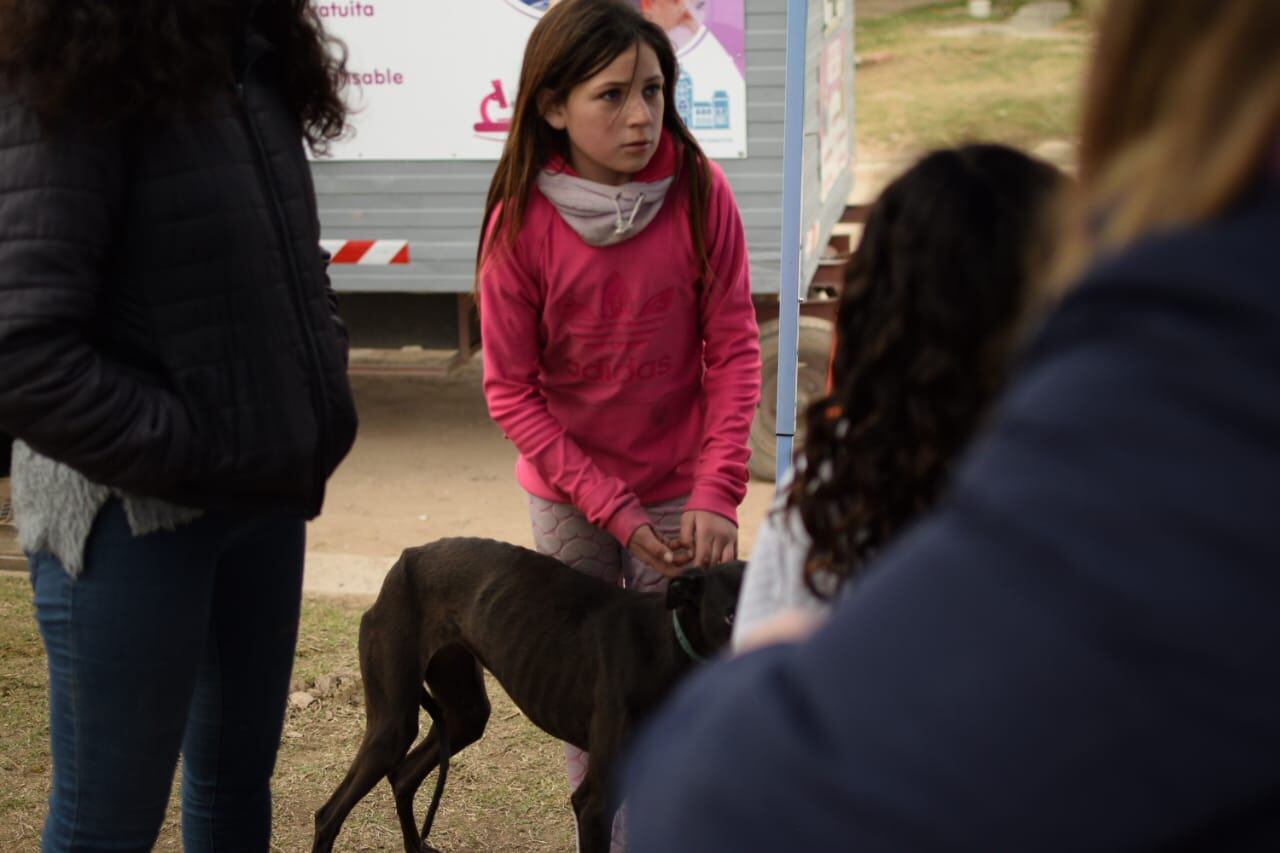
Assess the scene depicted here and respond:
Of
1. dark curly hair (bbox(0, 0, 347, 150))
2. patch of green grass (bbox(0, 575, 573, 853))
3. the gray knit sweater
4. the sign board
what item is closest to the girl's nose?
dark curly hair (bbox(0, 0, 347, 150))

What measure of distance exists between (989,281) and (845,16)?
28.0ft

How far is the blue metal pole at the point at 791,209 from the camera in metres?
3.50

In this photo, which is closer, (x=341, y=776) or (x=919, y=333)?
(x=919, y=333)

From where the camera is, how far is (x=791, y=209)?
3.57m

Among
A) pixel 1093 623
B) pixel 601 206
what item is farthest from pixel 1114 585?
pixel 601 206

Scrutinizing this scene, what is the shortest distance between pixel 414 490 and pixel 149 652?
5149mm

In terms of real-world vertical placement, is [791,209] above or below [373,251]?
above

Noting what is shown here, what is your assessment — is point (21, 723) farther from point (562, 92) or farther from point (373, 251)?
point (373, 251)

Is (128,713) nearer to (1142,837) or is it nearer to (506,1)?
(1142,837)

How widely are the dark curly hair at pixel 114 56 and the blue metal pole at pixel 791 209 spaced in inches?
68.5

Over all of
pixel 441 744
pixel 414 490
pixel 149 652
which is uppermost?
pixel 149 652

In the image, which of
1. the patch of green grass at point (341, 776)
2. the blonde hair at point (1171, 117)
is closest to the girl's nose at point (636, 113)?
the patch of green grass at point (341, 776)

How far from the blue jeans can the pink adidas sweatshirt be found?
30.8 inches

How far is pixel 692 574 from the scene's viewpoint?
288 centimetres
